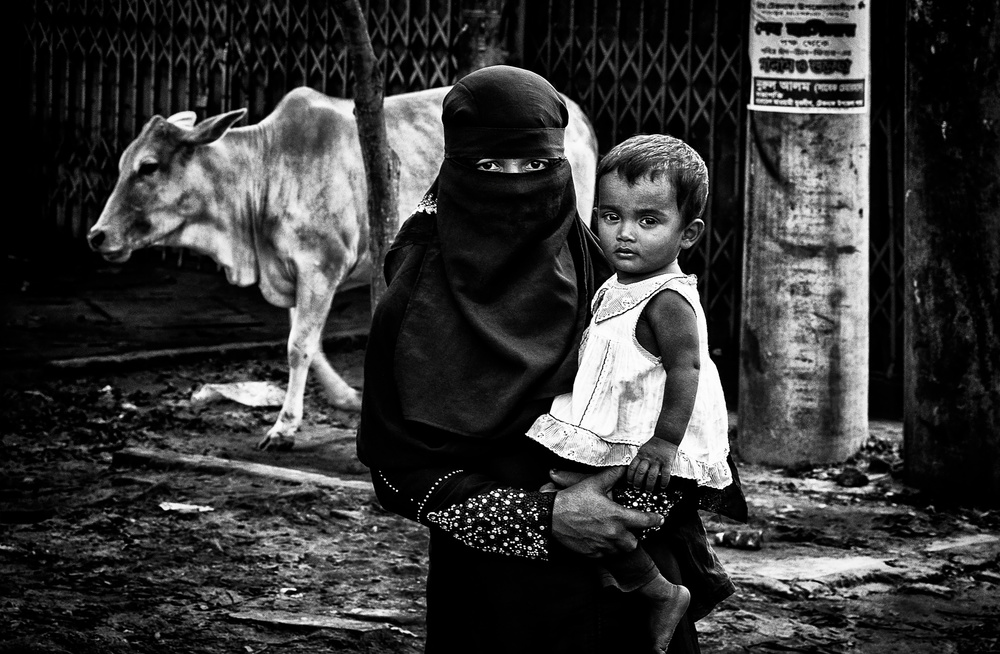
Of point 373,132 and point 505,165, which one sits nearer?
point 505,165

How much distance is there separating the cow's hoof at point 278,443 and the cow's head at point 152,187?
1190 millimetres

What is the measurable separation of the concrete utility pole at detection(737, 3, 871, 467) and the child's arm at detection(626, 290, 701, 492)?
436 cm

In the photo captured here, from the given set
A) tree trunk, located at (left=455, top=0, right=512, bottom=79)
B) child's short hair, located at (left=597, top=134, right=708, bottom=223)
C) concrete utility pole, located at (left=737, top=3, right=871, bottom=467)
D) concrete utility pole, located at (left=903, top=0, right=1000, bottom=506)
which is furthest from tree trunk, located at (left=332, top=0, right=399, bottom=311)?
child's short hair, located at (left=597, top=134, right=708, bottom=223)

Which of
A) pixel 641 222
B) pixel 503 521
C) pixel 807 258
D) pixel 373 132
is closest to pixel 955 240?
pixel 807 258

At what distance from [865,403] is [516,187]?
4716 millimetres

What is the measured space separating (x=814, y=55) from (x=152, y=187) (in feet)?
11.1

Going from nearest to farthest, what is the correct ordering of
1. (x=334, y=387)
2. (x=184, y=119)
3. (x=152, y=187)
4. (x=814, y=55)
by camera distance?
(x=814, y=55), (x=152, y=187), (x=184, y=119), (x=334, y=387)

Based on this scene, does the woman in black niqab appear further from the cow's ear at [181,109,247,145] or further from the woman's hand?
the cow's ear at [181,109,247,145]

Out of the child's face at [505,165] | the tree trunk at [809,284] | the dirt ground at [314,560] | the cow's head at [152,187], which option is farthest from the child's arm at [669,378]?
the cow's head at [152,187]

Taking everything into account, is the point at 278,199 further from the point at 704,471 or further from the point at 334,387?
the point at 704,471

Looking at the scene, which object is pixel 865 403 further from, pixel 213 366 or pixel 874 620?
pixel 213 366

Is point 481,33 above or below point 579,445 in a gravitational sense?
above

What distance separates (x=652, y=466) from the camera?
2.43 metres

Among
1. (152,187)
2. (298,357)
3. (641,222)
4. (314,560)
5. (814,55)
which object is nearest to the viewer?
(641,222)
